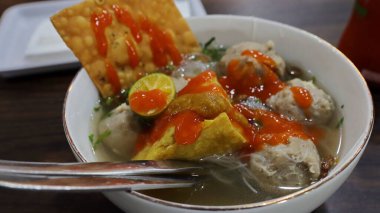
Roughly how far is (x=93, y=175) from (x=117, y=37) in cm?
66

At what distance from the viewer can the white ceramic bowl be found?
973mm

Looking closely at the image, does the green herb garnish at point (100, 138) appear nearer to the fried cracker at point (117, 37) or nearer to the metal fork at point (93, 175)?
the fried cracker at point (117, 37)

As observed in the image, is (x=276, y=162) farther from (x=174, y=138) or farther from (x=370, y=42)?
(x=370, y=42)

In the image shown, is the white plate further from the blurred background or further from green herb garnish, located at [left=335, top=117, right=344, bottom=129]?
green herb garnish, located at [left=335, top=117, right=344, bottom=129]

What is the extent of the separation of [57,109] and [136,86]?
1.73ft

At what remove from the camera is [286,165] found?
115cm

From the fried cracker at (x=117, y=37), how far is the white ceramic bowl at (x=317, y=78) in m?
0.06

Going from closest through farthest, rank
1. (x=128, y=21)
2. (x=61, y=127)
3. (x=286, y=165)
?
1. (x=286, y=165)
2. (x=128, y=21)
3. (x=61, y=127)


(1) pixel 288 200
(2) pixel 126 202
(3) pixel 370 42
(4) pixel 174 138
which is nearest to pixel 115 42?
(4) pixel 174 138

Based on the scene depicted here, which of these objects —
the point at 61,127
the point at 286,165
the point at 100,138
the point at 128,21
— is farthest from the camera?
the point at 61,127

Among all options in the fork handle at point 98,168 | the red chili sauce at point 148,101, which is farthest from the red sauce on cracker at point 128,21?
the fork handle at point 98,168

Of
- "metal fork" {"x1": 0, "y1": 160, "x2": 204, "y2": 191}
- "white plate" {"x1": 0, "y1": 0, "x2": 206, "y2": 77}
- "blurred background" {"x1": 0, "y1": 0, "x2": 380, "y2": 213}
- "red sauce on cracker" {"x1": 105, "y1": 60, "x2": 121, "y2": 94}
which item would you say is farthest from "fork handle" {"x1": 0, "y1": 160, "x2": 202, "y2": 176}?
"white plate" {"x1": 0, "y1": 0, "x2": 206, "y2": 77}

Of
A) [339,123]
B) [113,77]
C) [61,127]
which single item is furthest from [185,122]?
[61,127]

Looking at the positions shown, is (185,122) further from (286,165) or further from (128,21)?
(128,21)
